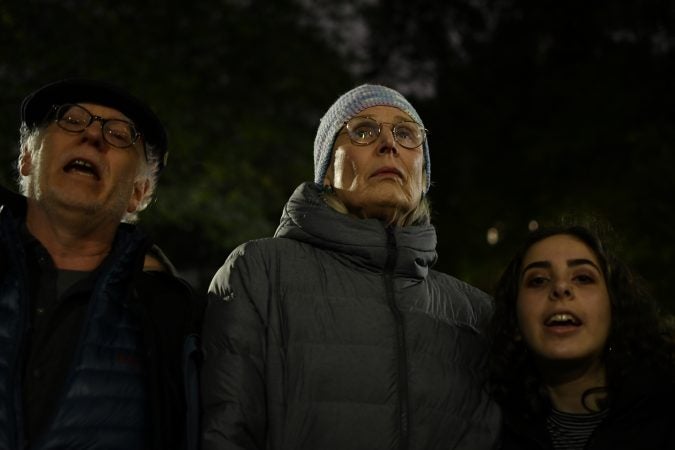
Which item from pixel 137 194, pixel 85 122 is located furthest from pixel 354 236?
pixel 85 122

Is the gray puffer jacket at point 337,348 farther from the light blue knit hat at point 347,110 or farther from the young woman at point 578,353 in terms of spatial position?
the light blue knit hat at point 347,110

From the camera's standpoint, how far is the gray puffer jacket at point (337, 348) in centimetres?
321

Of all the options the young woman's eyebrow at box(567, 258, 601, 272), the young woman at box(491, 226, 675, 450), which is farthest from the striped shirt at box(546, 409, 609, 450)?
the young woman's eyebrow at box(567, 258, 601, 272)

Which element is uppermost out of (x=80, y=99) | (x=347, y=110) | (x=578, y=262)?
(x=347, y=110)

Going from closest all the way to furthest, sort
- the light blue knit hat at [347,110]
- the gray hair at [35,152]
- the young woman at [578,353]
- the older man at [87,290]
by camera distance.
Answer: the older man at [87,290]
the young woman at [578,353]
the gray hair at [35,152]
the light blue knit hat at [347,110]

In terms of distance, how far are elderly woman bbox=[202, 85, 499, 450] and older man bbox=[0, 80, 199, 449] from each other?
0.84ft

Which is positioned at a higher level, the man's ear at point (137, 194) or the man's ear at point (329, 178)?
the man's ear at point (329, 178)

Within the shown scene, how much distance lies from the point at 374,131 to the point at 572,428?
1555mm

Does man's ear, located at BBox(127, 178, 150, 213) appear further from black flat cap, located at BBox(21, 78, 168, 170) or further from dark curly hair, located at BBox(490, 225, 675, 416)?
dark curly hair, located at BBox(490, 225, 675, 416)

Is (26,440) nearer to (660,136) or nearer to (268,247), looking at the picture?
(268,247)

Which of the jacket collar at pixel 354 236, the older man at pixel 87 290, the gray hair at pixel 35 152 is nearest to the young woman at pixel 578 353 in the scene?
the jacket collar at pixel 354 236

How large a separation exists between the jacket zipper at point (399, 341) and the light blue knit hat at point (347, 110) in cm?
56

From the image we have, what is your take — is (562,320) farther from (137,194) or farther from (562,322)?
(137,194)

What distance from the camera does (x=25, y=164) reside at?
3883 millimetres
